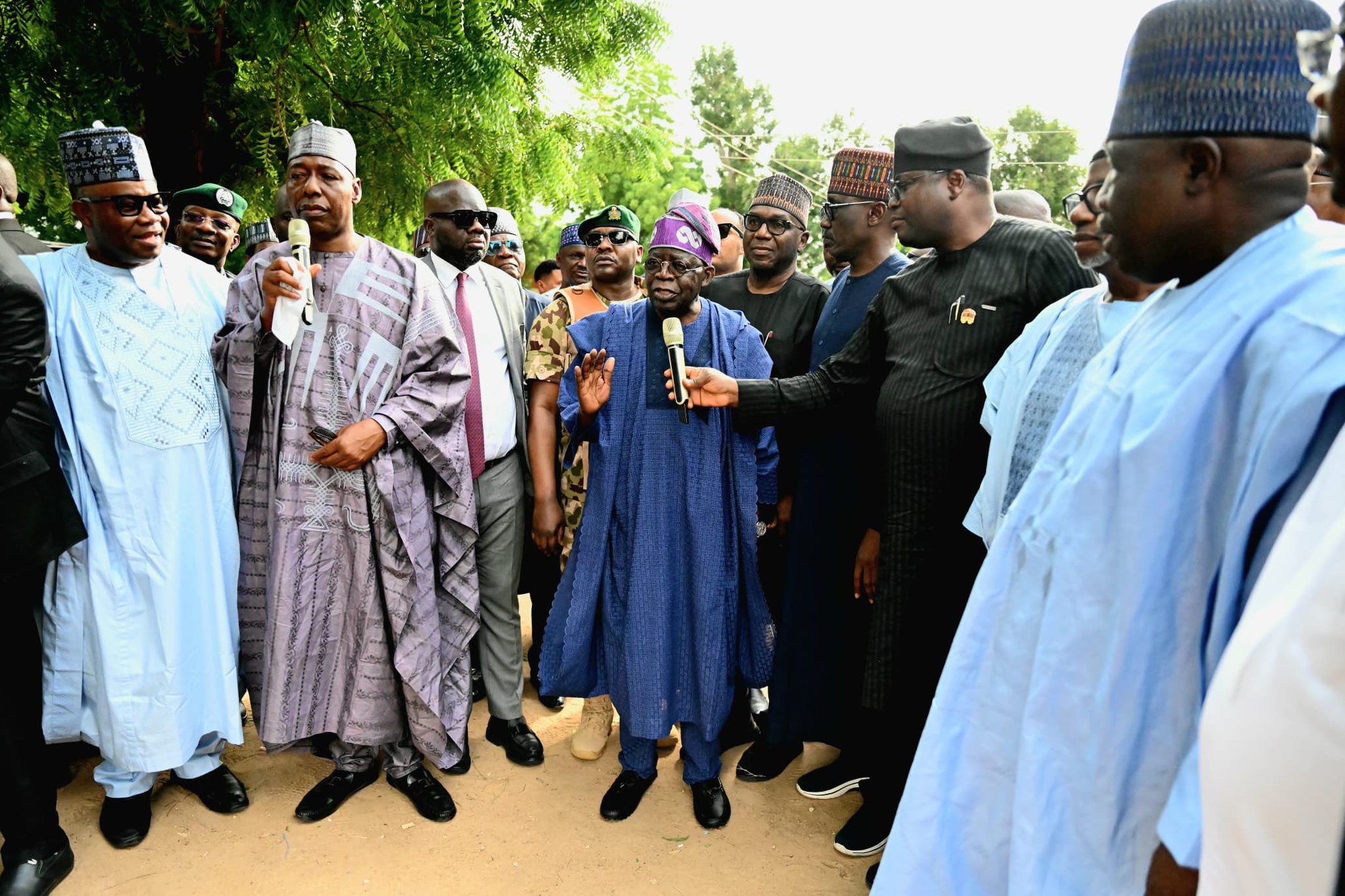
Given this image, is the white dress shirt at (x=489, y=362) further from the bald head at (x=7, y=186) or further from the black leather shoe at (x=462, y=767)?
the bald head at (x=7, y=186)

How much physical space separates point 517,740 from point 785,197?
2.89m

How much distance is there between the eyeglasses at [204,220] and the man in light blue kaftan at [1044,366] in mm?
4285

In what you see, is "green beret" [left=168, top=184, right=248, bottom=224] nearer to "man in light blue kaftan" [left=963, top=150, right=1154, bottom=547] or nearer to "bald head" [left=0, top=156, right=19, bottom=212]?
"bald head" [left=0, top=156, right=19, bottom=212]

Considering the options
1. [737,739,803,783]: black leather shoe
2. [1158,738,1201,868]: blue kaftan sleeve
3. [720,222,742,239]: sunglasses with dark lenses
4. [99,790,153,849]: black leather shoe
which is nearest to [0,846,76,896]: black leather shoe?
[99,790,153,849]: black leather shoe

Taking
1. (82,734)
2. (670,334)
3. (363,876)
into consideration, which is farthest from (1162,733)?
(82,734)

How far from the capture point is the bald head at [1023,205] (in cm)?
400

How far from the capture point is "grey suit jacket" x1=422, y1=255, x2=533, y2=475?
162 inches

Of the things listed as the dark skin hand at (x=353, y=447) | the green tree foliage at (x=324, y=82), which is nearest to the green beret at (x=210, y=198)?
the green tree foliage at (x=324, y=82)

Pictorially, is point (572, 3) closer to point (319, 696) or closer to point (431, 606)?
point (431, 606)

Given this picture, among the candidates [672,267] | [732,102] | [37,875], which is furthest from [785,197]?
[732,102]

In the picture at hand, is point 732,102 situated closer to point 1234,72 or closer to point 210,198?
point 210,198

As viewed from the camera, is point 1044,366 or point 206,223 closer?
point 1044,366

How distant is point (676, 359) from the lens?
2963 millimetres

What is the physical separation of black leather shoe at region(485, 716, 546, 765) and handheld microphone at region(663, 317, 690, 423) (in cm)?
177
